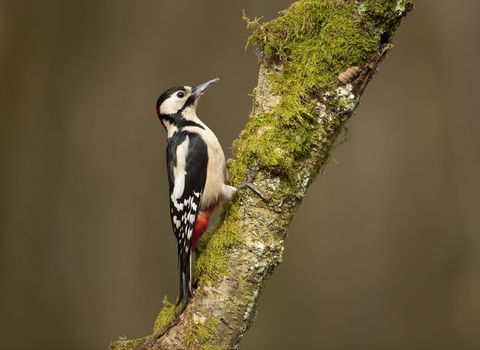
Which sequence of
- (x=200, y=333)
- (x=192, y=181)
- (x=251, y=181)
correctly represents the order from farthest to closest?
(x=192, y=181)
(x=251, y=181)
(x=200, y=333)

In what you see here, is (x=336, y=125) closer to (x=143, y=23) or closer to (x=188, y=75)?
(x=188, y=75)

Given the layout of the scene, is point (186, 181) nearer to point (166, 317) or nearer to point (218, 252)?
point (218, 252)

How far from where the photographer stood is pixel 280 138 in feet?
6.46

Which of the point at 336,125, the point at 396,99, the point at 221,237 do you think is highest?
the point at 396,99

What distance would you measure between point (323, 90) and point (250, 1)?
228cm

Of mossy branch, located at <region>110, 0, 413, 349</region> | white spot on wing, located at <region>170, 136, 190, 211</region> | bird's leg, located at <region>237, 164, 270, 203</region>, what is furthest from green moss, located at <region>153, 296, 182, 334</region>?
bird's leg, located at <region>237, 164, 270, 203</region>

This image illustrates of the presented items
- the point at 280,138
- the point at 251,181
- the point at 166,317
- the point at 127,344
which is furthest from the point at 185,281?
the point at 280,138

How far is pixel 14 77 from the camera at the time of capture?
3.79 m

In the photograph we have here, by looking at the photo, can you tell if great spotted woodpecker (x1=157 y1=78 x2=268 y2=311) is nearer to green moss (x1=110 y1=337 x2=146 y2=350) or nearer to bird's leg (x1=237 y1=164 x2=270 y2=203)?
bird's leg (x1=237 y1=164 x2=270 y2=203)

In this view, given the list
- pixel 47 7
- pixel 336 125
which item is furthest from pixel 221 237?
pixel 47 7

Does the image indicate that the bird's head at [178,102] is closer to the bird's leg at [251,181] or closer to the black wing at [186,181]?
the black wing at [186,181]

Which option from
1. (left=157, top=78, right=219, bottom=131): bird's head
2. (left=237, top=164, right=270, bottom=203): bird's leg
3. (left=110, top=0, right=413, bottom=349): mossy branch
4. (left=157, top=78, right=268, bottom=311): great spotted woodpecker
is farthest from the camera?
(left=157, top=78, right=219, bottom=131): bird's head

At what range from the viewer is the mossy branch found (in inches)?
73.4

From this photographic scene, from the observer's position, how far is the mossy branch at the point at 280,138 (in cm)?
186
